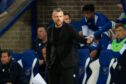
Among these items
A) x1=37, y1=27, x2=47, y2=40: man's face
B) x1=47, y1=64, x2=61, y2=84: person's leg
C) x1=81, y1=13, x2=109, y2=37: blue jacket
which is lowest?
x1=47, y1=64, x2=61, y2=84: person's leg

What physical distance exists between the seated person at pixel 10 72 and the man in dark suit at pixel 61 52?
187 centimetres

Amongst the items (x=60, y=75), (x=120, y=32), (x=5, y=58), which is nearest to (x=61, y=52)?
(x=60, y=75)

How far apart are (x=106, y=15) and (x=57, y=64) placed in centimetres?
372

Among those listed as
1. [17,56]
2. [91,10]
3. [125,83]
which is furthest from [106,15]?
[125,83]

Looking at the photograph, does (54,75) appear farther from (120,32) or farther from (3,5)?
(3,5)

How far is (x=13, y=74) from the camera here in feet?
36.1

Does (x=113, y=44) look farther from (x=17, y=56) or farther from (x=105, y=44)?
(x=17, y=56)

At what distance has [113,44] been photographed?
10.3 meters

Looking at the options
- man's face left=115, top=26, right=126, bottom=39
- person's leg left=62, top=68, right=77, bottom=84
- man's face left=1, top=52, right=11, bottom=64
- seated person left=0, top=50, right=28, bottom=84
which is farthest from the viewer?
man's face left=1, top=52, right=11, bottom=64

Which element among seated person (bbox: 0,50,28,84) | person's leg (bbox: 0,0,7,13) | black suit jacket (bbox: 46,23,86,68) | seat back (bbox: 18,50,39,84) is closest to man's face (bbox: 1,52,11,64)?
seated person (bbox: 0,50,28,84)

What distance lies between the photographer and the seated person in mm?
11008

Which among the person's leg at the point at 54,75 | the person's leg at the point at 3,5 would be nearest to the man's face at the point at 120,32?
the person's leg at the point at 54,75

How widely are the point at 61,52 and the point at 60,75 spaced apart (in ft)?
1.27

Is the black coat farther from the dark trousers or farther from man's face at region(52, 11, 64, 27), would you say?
man's face at region(52, 11, 64, 27)
